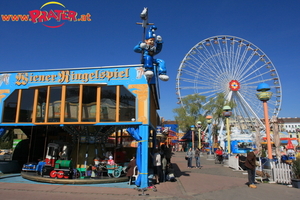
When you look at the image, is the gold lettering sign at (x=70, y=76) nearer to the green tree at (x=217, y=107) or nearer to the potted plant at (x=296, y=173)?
the potted plant at (x=296, y=173)

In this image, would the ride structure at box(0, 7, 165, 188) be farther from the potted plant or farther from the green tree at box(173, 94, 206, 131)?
the green tree at box(173, 94, 206, 131)

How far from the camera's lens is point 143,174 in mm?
8945

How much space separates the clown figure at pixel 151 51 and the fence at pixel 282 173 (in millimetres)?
6103

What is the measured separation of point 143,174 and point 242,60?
3143cm

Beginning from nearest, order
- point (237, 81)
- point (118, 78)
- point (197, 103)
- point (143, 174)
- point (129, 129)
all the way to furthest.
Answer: point (143, 174)
point (129, 129)
point (118, 78)
point (237, 81)
point (197, 103)

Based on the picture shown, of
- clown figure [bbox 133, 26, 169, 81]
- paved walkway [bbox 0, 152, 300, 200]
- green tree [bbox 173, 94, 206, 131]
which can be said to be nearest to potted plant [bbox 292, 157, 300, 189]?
paved walkway [bbox 0, 152, 300, 200]

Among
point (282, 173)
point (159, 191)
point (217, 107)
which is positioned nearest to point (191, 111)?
point (217, 107)

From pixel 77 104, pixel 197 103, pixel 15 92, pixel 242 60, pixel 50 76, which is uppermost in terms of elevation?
pixel 242 60

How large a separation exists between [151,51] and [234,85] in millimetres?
28048

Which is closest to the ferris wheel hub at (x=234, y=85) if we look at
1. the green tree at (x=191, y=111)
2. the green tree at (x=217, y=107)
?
the green tree at (x=217, y=107)

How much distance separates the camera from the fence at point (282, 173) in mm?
9459

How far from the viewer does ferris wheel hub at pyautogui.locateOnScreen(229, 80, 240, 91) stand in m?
34.6

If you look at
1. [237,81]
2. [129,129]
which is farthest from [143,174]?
[237,81]

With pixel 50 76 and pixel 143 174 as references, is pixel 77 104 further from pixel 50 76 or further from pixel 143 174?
pixel 143 174
